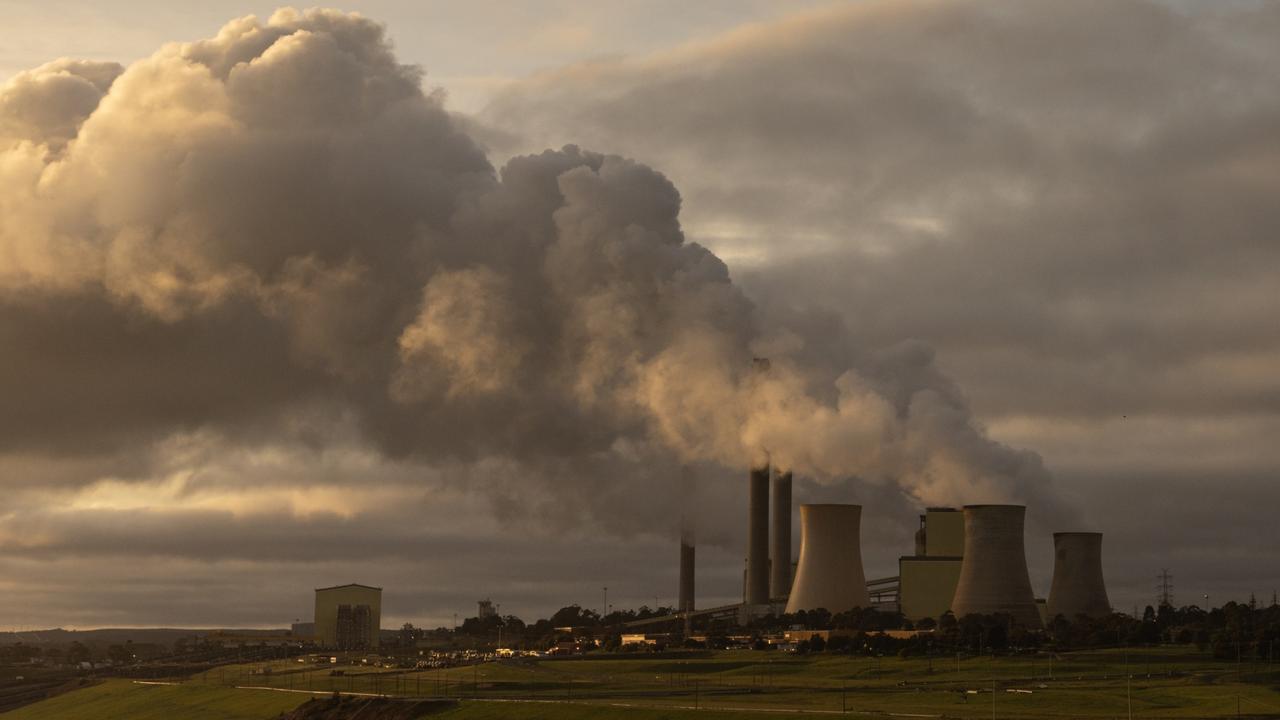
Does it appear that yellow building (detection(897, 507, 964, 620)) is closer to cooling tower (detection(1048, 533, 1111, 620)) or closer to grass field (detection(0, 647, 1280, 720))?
cooling tower (detection(1048, 533, 1111, 620))

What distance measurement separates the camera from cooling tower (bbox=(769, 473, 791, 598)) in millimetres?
183375

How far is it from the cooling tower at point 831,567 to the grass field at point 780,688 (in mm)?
7645

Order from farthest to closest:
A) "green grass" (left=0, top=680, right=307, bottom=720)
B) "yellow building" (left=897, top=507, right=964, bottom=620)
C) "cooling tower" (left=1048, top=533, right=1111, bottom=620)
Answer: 1. "yellow building" (left=897, top=507, right=964, bottom=620)
2. "cooling tower" (left=1048, top=533, right=1111, bottom=620)
3. "green grass" (left=0, top=680, right=307, bottom=720)

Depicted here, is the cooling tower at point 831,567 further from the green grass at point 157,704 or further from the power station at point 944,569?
the green grass at point 157,704

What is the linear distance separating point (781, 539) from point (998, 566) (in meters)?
51.3

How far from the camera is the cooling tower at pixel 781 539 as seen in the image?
183375 millimetres

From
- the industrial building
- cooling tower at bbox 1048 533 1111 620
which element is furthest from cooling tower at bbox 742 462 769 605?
cooling tower at bbox 1048 533 1111 620

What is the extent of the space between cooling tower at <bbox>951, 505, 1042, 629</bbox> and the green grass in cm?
5481

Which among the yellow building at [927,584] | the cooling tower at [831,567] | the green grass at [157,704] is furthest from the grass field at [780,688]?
the yellow building at [927,584]

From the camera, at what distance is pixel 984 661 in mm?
122500

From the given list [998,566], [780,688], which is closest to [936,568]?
[998,566]

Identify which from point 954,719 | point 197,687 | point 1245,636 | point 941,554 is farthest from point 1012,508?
point 197,687

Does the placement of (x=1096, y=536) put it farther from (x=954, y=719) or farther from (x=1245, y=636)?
(x=954, y=719)

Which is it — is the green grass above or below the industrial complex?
below
